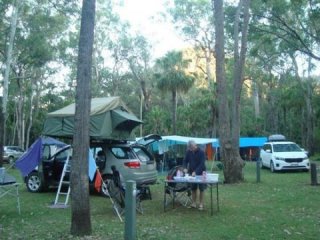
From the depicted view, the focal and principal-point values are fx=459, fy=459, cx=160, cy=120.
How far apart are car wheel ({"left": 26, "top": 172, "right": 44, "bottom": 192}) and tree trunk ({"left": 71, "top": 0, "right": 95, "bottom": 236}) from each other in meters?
6.84

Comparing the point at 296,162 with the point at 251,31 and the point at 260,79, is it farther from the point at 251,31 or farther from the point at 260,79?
the point at 260,79

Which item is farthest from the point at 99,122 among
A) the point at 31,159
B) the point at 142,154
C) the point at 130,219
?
the point at 130,219

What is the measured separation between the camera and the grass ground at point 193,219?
288 inches

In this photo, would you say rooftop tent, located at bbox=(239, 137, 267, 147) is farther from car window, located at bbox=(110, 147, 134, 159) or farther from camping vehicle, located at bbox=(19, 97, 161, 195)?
car window, located at bbox=(110, 147, 134, 159)

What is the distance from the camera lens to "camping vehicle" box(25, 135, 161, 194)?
12273 millimetres

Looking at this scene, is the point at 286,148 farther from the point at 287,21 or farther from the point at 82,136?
the point at 82,136

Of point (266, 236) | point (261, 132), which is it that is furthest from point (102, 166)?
point (261, 132)

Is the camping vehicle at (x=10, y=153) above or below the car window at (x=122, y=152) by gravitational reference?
above

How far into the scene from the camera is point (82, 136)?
6.99 metres

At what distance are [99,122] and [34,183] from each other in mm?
3249

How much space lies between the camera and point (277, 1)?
2025 centimetres

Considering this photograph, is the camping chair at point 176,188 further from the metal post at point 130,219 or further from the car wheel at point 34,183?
the car wheel at point 34,183

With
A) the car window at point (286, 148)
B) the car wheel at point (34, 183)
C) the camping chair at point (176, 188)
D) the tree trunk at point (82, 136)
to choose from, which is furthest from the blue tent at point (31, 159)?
the car window at point (286, 148)

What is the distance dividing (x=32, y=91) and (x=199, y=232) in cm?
3465
